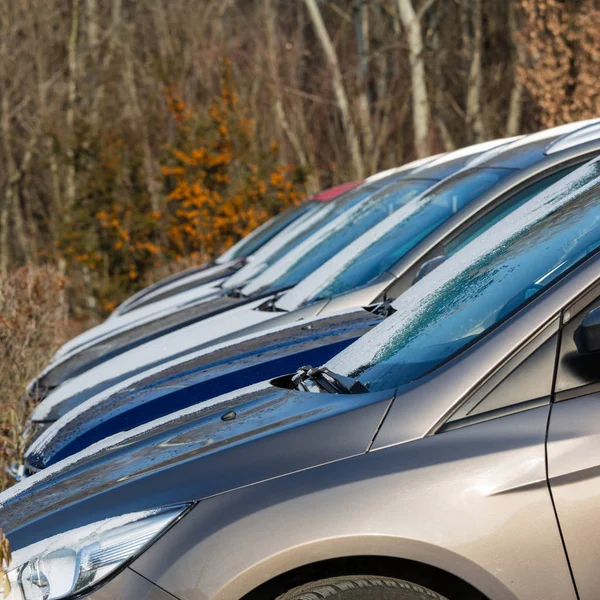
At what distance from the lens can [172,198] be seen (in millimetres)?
15781

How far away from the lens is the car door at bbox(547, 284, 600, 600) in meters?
2.36

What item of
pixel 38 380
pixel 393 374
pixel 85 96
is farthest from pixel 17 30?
pixel 393 374

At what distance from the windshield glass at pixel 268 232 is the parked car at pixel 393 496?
7.33 m

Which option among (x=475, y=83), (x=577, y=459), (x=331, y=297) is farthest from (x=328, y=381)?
(x=475, y=83)

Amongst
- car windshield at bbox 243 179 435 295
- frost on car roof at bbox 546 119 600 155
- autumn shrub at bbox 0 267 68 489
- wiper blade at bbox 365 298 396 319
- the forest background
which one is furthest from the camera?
the forest background

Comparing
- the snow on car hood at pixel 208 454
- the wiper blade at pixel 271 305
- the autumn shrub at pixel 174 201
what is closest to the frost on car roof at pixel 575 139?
the wiper blade at pixel 271 305

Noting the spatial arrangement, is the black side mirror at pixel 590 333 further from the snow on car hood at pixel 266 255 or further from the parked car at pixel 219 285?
the snow on car hood at pixel 266 255

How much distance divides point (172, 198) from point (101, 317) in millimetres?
2481

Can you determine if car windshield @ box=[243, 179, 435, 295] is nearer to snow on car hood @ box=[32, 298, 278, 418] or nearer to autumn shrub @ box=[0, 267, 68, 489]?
snow on car hood @ box=[32, 298, 278, 418]

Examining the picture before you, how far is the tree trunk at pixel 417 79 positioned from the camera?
672 inches

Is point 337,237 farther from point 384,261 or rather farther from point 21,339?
point 21,339

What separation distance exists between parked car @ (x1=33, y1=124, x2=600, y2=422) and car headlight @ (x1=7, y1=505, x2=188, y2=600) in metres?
2.28

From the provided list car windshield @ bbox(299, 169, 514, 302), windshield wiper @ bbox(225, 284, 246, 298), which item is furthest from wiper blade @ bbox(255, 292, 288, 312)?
windshield wiper @ bbox(225, 284, 246, 298)

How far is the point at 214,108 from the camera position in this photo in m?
16.0
